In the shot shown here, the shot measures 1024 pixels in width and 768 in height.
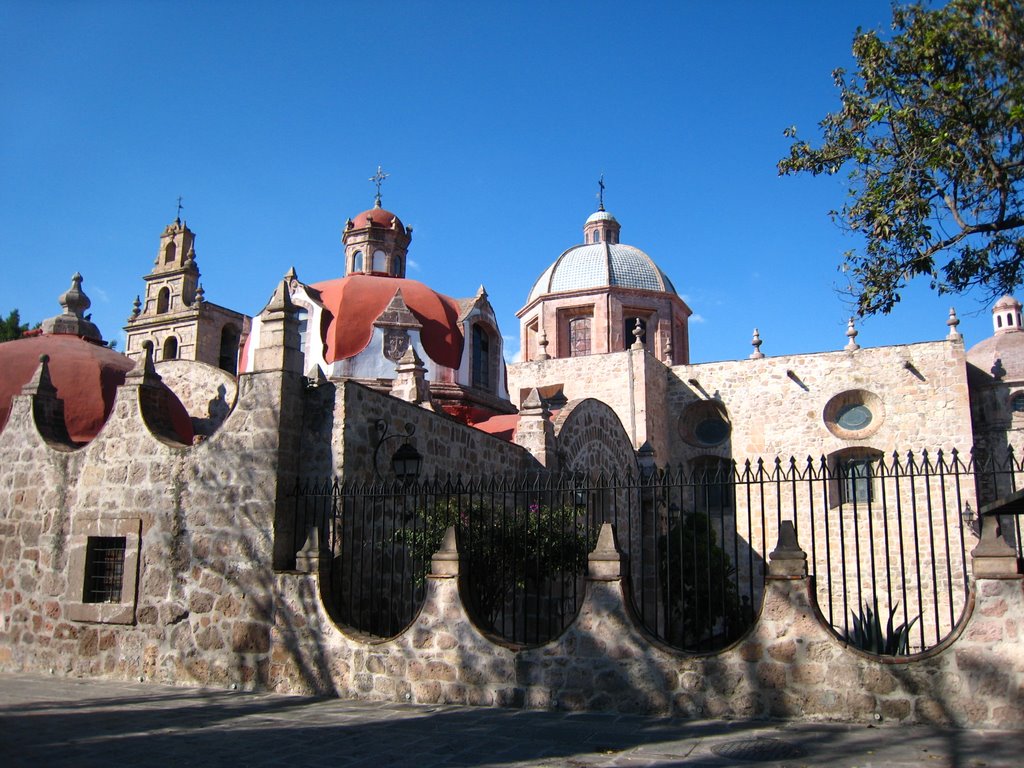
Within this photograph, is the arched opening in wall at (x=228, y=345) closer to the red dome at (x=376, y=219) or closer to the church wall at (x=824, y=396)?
the red dome at (x=376, y=219)

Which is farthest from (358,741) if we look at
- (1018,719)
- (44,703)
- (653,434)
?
(653,434)

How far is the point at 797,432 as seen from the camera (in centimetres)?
2462

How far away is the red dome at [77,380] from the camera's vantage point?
1136cm

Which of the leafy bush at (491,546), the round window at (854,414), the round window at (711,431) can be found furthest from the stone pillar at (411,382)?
the round window at (854,414)

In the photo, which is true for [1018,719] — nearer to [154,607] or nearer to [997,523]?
[997,523]

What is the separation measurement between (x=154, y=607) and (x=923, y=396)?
2096 cm

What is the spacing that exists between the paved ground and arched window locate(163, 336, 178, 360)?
22.8 meters

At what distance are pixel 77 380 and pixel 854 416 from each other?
20063 millimetres

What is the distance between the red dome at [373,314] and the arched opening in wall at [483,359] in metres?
0.56

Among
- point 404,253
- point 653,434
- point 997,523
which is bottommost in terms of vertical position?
point 997,523

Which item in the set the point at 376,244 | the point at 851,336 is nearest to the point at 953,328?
the point at 851,336

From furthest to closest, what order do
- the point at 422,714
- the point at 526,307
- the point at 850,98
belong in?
1. the point at 526,307
2. the point at 850,98
3. the point at 422,714

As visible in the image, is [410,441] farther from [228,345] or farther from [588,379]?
[228,345]

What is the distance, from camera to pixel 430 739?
6051mm
